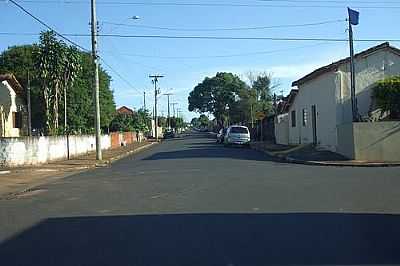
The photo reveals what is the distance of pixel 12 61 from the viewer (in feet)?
198

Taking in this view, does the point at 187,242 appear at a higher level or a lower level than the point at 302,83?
lower

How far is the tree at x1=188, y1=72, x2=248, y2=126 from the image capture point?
120312 millimetres

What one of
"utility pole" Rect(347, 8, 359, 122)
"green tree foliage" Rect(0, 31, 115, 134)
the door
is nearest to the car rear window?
the door

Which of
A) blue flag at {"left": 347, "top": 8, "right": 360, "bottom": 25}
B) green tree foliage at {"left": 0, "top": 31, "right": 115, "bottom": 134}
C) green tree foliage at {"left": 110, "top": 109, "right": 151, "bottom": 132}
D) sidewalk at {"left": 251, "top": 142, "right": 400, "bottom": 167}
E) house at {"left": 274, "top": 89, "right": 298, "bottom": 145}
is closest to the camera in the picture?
sidewalk at {"left": 251, "top": 142, "right": 400, "bottom": 167}

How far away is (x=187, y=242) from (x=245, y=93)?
255 ft

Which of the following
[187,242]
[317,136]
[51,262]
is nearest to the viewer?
[51,262]

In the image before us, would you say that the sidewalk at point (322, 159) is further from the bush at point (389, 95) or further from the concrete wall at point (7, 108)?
the concrete wall at point (7, 108)

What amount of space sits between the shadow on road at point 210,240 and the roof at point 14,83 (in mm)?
38934

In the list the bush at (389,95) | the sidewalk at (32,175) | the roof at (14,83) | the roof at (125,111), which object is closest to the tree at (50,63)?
the roof at (14,83)

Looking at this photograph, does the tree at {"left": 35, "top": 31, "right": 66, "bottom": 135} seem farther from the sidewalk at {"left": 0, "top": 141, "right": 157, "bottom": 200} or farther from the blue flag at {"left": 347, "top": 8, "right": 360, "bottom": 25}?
the blue flag at {"left": 347, "top": 8, "right": 360, "bottom": 25}

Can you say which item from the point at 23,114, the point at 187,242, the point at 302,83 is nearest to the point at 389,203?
the point at 187,242

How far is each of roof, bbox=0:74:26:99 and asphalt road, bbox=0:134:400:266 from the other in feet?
104

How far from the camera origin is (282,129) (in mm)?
48219

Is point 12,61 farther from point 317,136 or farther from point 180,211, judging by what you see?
point 180,211
